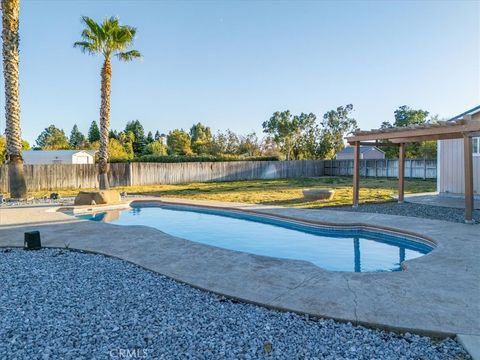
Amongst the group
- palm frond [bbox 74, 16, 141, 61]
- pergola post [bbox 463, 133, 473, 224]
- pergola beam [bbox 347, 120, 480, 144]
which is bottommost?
pergola post [bbox 463, 133, 473, 224]

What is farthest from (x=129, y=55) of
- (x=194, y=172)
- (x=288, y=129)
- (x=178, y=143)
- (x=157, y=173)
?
(x=178, y=143)

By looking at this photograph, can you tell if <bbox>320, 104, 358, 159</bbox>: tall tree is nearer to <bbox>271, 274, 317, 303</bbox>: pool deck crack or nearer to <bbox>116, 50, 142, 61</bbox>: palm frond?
<bbox>116, 50, 142, 61</bbox>: palm frond

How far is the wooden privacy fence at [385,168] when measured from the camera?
2206 cm

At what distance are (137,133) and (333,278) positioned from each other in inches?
2058

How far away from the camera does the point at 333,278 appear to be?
3977mm

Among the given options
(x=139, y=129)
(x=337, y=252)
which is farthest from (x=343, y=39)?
(x=139, y=129)

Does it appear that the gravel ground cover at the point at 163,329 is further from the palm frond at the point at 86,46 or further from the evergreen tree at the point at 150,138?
the evergreen tree at the point at 150,138

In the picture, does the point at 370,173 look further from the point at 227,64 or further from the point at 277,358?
the point at 277,358

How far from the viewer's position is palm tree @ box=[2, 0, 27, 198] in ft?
37.9

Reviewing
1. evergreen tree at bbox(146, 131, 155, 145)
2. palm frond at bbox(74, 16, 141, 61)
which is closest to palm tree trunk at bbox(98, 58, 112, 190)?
palm frond at bbox(74, 16, 141, 61)

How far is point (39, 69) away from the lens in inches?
894

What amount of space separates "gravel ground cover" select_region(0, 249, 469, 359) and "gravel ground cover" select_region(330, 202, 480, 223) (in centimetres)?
633

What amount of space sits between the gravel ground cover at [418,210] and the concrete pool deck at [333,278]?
1.46 m

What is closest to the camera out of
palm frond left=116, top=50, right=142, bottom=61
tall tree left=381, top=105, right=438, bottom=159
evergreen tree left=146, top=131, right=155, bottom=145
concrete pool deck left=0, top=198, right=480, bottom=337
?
concrete pool deck left=0, top=198, right=480, bottom=337
